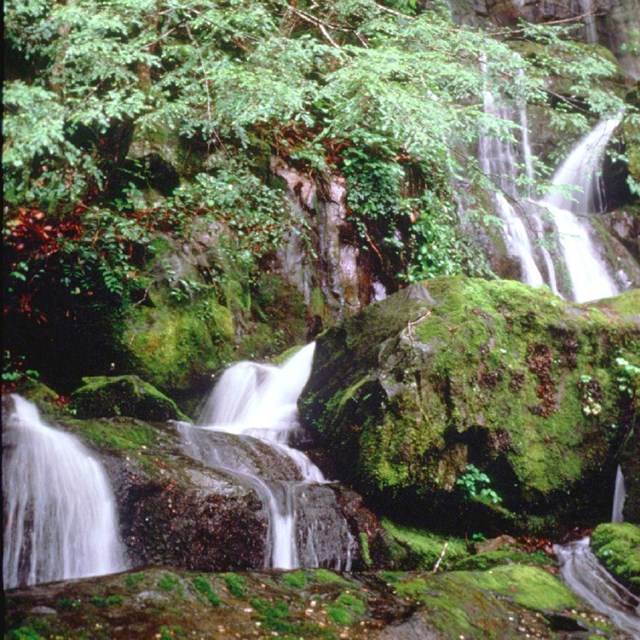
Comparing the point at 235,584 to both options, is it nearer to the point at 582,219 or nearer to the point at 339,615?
the point at 339,615

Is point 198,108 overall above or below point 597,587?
above

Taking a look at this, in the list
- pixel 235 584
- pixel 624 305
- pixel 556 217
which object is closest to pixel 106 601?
pixel 235 584

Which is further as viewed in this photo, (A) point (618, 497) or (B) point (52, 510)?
(A) point (618, 497)

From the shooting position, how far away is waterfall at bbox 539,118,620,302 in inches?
491

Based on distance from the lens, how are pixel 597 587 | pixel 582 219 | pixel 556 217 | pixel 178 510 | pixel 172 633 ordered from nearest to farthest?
pixel 172 633, pixel 178 510, pixel 597 587, pixel 556 217, pixel 582 219

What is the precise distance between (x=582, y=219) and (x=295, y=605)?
12.3 meters

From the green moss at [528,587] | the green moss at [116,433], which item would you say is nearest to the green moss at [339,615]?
the green moss at [528,587]

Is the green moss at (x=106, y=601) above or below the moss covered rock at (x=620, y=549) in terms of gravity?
above

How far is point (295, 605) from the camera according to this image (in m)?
4.21

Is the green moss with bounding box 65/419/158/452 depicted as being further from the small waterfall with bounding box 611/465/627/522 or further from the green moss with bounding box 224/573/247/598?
the small waterfall with bounding box 611/465/627/522

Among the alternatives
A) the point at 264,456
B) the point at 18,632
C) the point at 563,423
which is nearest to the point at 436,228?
the point at 563,423

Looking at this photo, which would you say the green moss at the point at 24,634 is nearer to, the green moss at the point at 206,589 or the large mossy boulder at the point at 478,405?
the green moss at the point at 206,589

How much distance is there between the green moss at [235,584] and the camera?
4.16 metres

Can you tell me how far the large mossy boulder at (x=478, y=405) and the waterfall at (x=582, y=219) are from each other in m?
4.01
